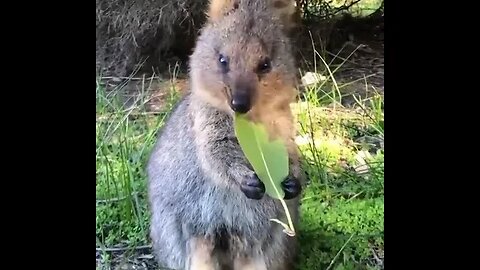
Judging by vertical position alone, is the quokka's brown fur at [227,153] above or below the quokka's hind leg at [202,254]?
above

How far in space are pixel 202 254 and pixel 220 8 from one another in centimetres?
56

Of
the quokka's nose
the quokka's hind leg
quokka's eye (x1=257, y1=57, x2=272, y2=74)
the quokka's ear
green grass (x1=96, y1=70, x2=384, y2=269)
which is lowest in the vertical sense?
the quokka's hind leg

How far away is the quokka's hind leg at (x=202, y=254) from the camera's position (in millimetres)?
1986

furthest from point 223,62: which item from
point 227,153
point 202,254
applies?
point 202,254

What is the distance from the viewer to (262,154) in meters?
1.96

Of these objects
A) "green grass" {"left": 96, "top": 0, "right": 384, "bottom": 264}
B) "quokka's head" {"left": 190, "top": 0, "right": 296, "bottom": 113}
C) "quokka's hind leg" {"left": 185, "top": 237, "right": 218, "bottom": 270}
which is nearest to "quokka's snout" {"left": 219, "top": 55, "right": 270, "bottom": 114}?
"quokka's head" {"left": 190, "top": 0, "right": 296, "bottom": 113}

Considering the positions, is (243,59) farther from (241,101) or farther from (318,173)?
(318,173)

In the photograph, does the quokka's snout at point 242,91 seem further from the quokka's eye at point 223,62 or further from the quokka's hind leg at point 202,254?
the quokka's hind leg at point 202,254

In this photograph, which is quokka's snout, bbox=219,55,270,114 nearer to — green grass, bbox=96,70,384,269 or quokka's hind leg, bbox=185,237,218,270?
green grass, bbox=96,70,384,269

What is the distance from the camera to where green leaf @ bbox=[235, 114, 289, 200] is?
1958 millimetres

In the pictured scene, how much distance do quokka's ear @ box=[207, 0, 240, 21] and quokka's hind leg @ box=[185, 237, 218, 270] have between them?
19.8 inches

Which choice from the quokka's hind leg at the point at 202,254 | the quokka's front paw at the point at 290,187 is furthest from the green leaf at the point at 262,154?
the quokka's hind leg at the point at 202,254
